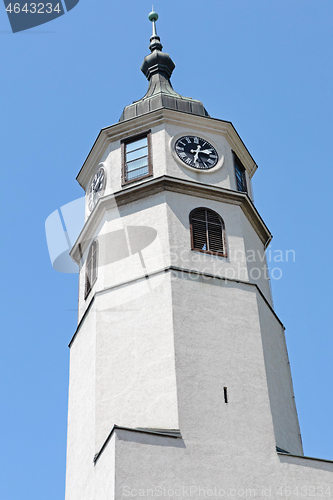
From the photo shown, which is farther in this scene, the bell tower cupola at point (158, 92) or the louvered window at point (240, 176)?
the bell tower cupola at point (158, 92)

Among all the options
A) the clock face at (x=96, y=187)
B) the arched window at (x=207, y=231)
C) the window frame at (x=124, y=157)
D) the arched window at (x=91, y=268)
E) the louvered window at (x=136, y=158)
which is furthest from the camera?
the clock face at (x=96, y=187)

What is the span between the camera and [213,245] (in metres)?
26.9

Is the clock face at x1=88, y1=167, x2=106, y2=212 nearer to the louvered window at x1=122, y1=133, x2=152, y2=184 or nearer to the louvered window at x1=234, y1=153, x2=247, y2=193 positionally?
the louvered window at x1=122, y1=133, x2=152, y2=184

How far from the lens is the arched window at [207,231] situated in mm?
26750

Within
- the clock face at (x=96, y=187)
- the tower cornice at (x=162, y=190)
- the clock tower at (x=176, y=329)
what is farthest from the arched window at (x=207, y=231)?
the clock face at (x=96, y=187)

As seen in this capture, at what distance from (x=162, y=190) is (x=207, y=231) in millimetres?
1847

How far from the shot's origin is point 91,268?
28.0m

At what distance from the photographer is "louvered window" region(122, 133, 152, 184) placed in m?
28.5

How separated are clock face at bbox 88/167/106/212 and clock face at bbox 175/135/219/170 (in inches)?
102

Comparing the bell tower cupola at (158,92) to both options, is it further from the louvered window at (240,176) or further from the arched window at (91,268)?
the arched window at (91,268)

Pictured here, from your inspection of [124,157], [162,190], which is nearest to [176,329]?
[162,190]

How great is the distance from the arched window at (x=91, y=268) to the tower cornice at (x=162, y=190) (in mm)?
550

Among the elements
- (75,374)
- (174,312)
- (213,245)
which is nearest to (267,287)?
(213,245)

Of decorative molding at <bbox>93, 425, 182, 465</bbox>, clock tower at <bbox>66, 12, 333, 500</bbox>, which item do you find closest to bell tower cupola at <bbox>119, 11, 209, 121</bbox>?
clock tower at <bbox>66, 12, 333, 500</bbox>
